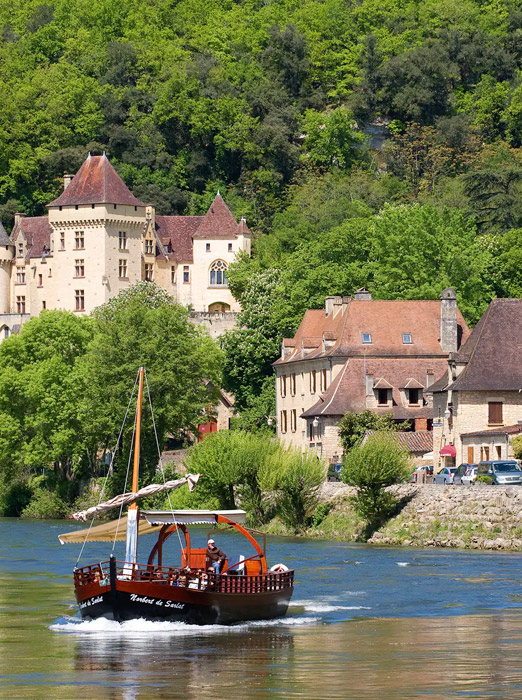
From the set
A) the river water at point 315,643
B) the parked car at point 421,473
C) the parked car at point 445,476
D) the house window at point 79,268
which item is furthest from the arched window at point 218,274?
the river water at point 315,643

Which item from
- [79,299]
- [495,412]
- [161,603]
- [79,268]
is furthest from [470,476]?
[79,268]

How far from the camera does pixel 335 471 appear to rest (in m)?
83.7

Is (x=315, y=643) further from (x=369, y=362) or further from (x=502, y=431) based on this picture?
(x=369, y=362)

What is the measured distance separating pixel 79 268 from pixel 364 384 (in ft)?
205

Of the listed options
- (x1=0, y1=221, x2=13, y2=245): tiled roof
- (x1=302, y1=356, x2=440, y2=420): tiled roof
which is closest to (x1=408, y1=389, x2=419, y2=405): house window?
(x1=302, y1=356, x2=440, y2=420): tiled roof

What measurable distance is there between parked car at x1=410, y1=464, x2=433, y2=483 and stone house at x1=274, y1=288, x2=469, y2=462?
287 inches

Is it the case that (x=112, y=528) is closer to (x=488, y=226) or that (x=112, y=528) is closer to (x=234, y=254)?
(x=488, y=226)

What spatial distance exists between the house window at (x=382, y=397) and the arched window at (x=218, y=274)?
6343 centimetres

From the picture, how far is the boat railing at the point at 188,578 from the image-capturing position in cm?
4359

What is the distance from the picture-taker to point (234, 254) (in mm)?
151875

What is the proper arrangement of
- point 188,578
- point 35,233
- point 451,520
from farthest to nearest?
point 35,233 → point 451,520 → point 188,578

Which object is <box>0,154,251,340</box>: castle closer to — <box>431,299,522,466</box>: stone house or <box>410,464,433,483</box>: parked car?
<box>431,299,522,466</box>: stone house

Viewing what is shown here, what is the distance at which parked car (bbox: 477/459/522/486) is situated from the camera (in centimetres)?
6838

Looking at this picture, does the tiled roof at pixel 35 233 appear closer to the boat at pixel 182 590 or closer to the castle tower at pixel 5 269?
the castle tower at pixel 5 269
